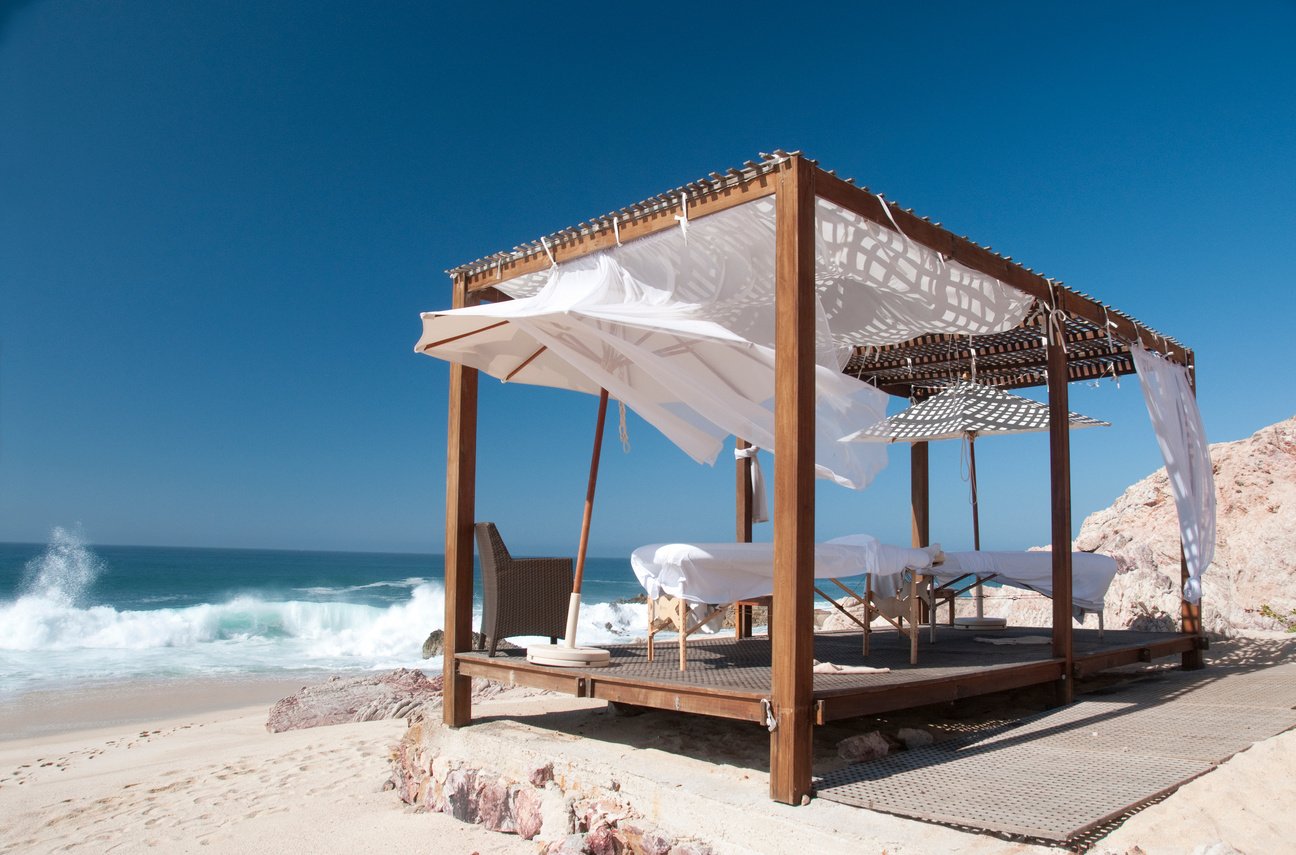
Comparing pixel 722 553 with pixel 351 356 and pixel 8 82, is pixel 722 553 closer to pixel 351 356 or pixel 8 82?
pixel 8 82

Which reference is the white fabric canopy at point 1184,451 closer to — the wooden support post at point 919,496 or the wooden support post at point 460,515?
the wooden support post at point 919,496

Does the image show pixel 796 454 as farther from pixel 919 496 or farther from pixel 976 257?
pixel 919 496

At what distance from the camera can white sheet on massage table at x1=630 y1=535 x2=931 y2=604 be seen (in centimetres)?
405

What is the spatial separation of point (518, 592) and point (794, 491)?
223 cm

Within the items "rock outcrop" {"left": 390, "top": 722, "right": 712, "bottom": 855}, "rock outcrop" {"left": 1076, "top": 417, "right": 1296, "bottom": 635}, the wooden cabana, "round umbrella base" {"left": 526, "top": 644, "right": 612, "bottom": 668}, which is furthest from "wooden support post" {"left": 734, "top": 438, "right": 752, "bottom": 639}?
"rock outcrop" {"left": 1076, "top": 417, "right": 1296, "bottom": 635}

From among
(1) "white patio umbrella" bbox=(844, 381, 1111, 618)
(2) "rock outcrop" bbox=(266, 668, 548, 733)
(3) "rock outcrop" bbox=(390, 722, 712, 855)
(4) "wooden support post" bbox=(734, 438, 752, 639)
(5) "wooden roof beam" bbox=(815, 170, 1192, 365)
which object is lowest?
(2) "rock outcrop" bbox=(266, 668, 548, 733)

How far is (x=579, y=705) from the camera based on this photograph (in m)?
6.10

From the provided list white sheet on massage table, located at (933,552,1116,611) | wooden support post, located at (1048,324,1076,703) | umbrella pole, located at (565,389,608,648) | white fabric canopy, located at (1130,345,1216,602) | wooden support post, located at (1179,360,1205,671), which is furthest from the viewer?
wooden support post, located at (1179,360,1205,671)

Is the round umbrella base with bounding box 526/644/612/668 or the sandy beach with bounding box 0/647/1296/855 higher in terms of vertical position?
the round umbrella base with bounding box 526/644/612/668

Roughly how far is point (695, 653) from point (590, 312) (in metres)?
2.49

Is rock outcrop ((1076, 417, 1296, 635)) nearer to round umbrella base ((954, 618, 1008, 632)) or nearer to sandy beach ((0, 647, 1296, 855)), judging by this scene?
round umbrella base ((954, 618, 1008, 632))

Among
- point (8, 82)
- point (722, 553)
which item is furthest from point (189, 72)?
point (722, 553)

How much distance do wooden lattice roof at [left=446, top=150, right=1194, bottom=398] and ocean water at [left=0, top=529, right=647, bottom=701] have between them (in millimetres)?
8801

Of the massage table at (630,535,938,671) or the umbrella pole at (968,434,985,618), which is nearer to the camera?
the massage table at (630,535,938,671)
